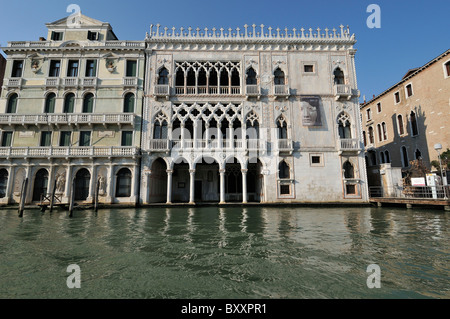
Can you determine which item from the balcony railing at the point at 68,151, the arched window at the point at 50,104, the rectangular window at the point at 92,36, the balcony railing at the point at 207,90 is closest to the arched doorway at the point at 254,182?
the balcony railing at the point at 207,90

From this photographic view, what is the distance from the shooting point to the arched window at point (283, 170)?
18609 millimetres

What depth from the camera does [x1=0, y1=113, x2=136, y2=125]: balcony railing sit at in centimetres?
1834

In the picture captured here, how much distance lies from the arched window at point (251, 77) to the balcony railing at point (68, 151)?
11.4m

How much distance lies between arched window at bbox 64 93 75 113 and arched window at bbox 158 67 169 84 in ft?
25.0

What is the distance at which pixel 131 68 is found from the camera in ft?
64.4

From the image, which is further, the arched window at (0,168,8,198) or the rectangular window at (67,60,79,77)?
the rectangular window at (67,60,79,77)

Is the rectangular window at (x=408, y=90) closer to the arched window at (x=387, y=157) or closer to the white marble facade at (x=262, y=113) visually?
the arched window at (x=387, y=157)

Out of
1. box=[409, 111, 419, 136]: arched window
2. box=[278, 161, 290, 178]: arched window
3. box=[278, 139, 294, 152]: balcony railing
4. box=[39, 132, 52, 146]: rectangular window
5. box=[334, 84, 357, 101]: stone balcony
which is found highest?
box=[334, 84, 357, 101]: stone balcony

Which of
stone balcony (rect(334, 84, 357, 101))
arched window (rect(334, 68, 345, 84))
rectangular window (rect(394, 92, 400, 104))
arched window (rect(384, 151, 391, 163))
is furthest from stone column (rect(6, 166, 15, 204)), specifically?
rectangular window (rect(394, 92, 400, 104))

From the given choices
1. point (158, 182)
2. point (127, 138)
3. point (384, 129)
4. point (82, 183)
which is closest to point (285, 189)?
point (158, 182)

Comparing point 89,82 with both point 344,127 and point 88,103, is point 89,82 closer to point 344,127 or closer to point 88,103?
point 88,103

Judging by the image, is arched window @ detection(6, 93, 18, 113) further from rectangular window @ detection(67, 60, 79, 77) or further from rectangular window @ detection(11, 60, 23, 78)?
rectangular window @ detection(67, 60, 79, 77)

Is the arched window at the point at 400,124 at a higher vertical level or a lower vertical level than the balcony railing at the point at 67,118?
higher

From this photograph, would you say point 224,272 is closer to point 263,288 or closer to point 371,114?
point 263,288
